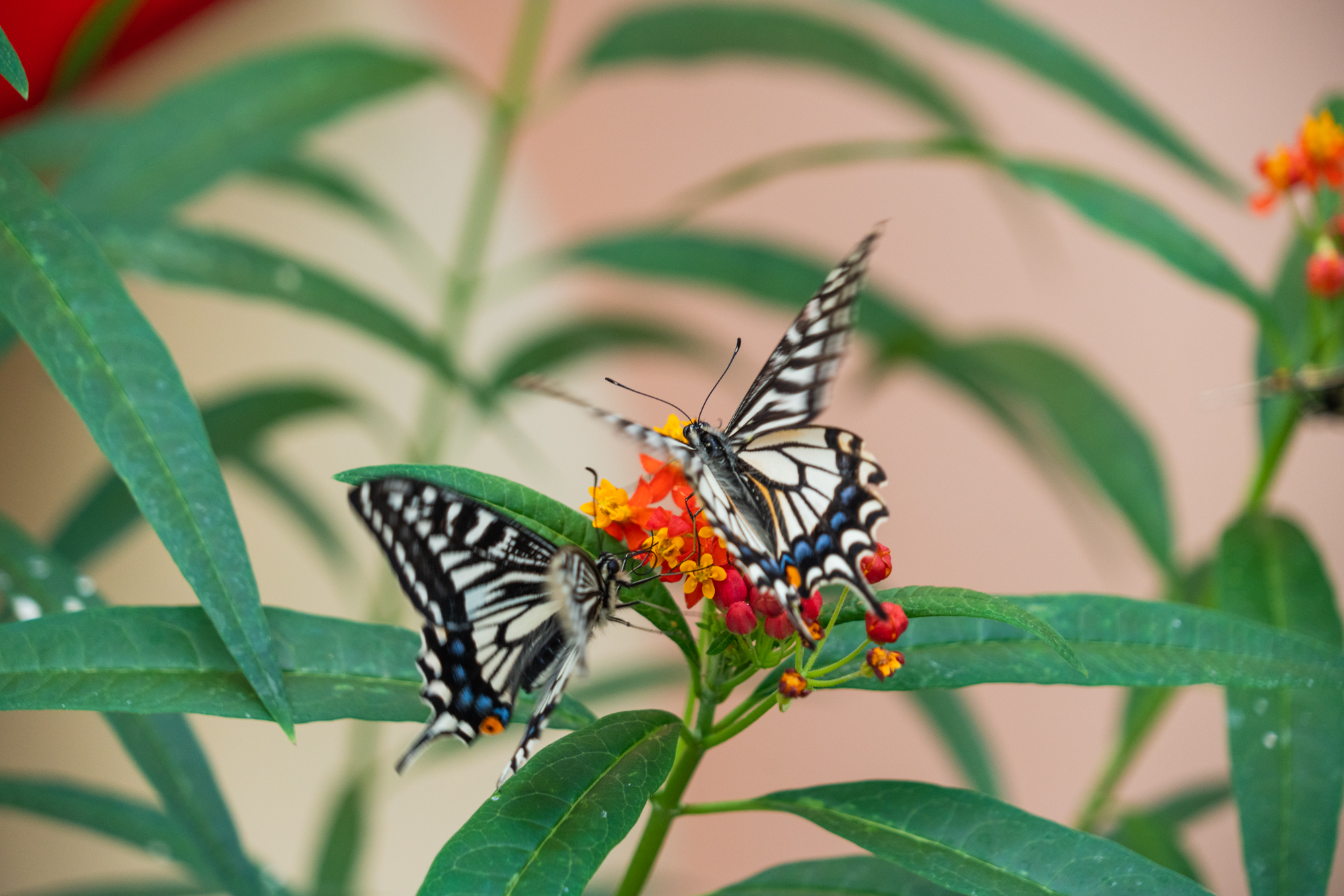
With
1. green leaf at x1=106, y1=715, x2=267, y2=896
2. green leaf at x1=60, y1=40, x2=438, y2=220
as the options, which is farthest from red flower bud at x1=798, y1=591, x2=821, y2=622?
green leaf at x1=60, y1=40, x2=438, y2=220

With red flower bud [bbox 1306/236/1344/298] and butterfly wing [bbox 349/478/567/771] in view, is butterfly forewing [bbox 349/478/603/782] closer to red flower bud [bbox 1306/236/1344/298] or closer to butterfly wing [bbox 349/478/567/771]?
butterfly wing [bbox 349/478/567/771]

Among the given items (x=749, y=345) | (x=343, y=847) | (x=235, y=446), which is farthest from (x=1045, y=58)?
(x=749, y=345)

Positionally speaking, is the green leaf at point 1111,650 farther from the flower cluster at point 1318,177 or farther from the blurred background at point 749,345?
the blurred background at point 749,345

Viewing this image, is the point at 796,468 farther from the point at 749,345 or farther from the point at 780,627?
the point at 749,345

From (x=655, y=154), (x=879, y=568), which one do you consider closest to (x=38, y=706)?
(x=879, y=568)

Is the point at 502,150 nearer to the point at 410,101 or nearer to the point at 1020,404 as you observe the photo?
the point at 1020,404

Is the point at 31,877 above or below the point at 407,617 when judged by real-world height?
below

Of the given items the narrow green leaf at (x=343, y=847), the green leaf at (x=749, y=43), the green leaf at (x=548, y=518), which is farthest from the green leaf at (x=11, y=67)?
the narrow green leaf at (x=343, y=847)
